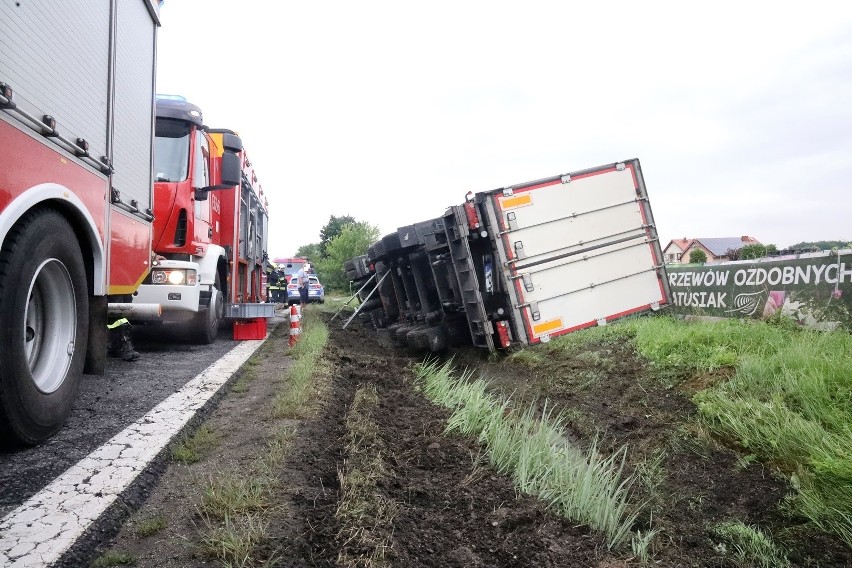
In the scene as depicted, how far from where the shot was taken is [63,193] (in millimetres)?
3295

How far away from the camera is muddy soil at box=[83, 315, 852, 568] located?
240 cm

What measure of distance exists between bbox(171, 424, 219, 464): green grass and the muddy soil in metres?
0.07

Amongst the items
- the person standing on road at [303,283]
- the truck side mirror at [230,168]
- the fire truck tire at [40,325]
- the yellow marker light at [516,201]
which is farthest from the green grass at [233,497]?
the person standing on road at [303,283]

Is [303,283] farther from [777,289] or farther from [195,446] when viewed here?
[195,446]

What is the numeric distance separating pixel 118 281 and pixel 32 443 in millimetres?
1405

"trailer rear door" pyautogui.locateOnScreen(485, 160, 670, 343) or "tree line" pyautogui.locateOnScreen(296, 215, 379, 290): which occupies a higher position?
"tree line" pyautogui.locateOnScreen(296, 215, 379, 290)

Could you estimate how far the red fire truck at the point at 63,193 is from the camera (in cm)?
287

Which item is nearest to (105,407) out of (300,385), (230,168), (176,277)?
(300,385)

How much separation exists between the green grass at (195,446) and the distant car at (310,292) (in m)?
23.2

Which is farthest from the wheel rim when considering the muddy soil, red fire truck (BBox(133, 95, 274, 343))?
red fire truck (BBox(133, 95, 274, 343))

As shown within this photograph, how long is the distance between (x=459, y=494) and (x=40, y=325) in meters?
2.56

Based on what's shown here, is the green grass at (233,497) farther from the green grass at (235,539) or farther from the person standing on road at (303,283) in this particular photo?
the person standing on road at (303,283)

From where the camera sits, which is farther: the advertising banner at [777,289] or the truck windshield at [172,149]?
the truck windshield at [172,149]

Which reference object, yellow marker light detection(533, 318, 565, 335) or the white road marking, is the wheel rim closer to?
the white road marking
